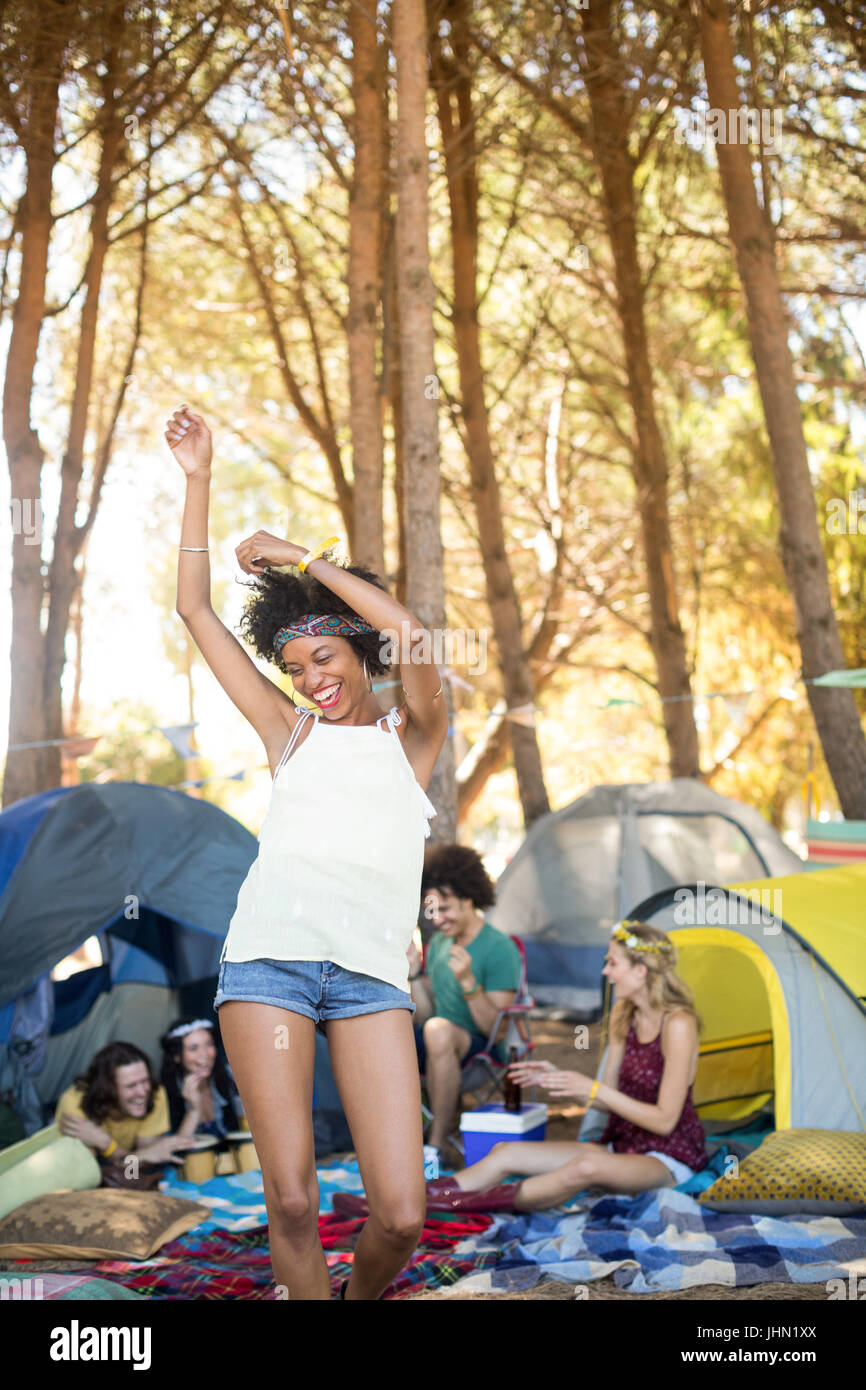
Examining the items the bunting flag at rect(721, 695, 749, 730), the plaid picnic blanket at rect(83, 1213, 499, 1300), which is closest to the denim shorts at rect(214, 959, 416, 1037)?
the plaid picnic blanket at rect(83, 1213, 499, 1300)

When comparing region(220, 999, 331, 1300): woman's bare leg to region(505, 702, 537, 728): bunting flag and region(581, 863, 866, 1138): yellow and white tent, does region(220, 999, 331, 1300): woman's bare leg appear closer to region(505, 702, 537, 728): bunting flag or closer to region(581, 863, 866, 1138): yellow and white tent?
region(581, 863, 866, 1138): yellow and white tent

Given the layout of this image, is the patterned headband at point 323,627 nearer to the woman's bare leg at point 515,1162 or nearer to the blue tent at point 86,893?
the woman's bare leg at point 515,1162

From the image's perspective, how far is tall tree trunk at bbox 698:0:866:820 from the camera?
7523 millimetres

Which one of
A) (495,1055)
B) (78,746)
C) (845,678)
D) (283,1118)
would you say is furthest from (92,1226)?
(845,678)

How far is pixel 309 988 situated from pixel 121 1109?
3.03 metres

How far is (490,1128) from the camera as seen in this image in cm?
469

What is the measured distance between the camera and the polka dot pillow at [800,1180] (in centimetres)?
404

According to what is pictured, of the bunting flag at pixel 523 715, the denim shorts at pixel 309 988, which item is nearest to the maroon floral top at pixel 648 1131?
the denim shorts at pixel 309 988

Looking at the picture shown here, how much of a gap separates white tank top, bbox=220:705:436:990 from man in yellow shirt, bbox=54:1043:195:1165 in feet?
9.27

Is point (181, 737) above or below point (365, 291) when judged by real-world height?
below

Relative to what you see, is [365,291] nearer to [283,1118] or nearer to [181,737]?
[181,737]

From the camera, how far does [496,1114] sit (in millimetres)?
4684

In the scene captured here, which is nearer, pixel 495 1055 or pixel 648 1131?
pixel 648 1131
